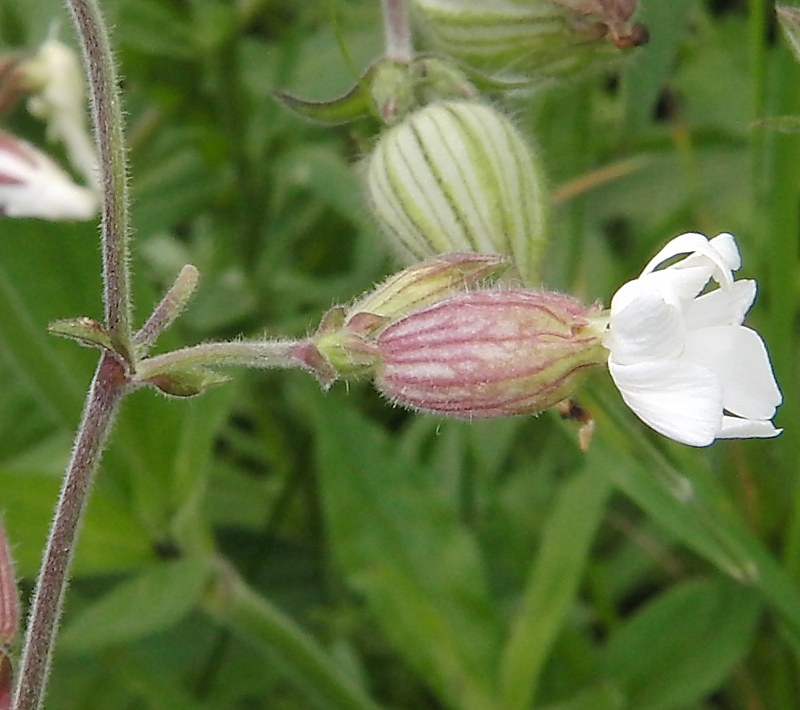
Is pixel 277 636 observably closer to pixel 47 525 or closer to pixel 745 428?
pixel 47 525

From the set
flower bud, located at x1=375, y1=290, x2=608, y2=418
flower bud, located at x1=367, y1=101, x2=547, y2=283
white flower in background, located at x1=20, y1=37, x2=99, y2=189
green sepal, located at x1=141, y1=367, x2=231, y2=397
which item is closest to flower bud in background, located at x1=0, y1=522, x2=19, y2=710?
green sepal, located at x1=141, y1=367, x2=231, y2=397

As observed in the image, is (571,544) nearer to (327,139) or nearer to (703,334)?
(703,334)

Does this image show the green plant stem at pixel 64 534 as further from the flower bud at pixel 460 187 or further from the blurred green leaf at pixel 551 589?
the blurred green leaf at pixel 551 589

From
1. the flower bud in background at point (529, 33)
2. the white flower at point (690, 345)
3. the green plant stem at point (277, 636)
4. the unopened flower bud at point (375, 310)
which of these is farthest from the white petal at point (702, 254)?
the green plant stem at point (277, 636)

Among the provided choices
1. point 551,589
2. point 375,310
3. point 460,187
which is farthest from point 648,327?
point 551,589

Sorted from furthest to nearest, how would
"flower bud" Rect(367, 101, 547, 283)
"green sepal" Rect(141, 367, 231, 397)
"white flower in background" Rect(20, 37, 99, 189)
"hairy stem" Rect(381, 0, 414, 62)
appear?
"white flower in background" Rect(20, 37, 99, 189) < "hairy stem" Rect(381, 0, 414, 62) < "flower bud" Rect(367, 101, 547, 283) < "green sepal" Rect(141, 367, 231, 397)

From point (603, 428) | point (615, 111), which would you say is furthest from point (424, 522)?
point (615, 111)

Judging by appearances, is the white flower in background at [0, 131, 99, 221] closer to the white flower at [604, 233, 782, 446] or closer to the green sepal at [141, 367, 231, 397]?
the green sepal at [141, 367, 231, 397]
